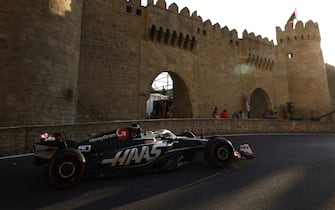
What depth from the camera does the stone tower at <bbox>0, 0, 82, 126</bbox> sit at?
837cm

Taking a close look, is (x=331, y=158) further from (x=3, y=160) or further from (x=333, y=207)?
(x=3, y=160)

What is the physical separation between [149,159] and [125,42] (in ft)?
35.3

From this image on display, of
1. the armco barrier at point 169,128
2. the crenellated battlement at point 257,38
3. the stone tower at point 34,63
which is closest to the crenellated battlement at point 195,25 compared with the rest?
the crenellated battlement at point 257,38

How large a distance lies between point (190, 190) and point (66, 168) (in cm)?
201

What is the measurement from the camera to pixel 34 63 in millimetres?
8766

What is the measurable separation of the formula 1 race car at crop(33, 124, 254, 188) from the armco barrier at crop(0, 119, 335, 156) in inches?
119

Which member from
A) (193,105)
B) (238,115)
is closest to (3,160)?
(193,105)

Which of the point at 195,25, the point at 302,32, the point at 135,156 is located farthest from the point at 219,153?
the point at 302,32

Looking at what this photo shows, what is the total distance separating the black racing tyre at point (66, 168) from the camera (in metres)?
3.38

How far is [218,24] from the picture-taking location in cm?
1875

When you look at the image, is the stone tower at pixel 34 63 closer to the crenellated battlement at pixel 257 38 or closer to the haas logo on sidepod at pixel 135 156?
the haas logo on sidepod at pixel 135 156

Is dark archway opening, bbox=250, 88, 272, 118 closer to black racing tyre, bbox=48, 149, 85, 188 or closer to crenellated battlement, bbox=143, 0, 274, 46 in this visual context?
crenellated battlement, bbox=143, 0, 274, 46

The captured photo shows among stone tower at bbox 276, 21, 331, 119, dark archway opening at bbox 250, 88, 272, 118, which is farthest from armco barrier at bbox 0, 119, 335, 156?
stone tower at bbox 276, 21, 331, 119

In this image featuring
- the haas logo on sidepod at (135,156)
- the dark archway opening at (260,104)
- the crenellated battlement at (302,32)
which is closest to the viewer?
the haas logo on sidepod at (135,156)
